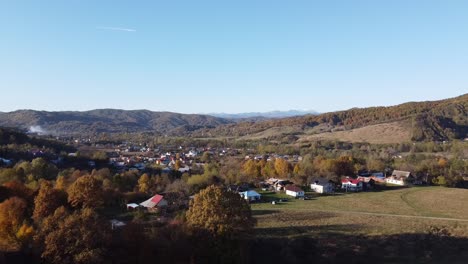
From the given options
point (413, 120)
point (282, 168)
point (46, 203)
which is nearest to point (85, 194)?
point (46, 203)

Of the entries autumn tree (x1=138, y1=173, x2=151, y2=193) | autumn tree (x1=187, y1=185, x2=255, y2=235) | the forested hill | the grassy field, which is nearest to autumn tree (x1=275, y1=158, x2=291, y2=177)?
the grassy field

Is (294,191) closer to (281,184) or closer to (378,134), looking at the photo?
(281,184)

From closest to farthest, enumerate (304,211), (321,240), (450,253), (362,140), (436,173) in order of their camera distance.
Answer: (450,253)
(321,240)
(304,211)
(436,173)
(362,140)

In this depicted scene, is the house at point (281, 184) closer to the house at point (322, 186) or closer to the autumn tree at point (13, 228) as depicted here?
the house at point (322, 186)

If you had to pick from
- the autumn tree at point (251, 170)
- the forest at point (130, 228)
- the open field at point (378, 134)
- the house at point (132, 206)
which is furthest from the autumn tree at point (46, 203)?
the open field at point (378, 134)

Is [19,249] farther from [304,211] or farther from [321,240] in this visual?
[304,211]

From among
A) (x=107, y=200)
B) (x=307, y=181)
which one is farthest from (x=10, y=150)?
(x=307, y=181)

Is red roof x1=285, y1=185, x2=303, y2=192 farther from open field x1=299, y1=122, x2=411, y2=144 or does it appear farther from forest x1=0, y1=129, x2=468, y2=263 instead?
open field x1=299, y1=122, x2=411, y2=144
